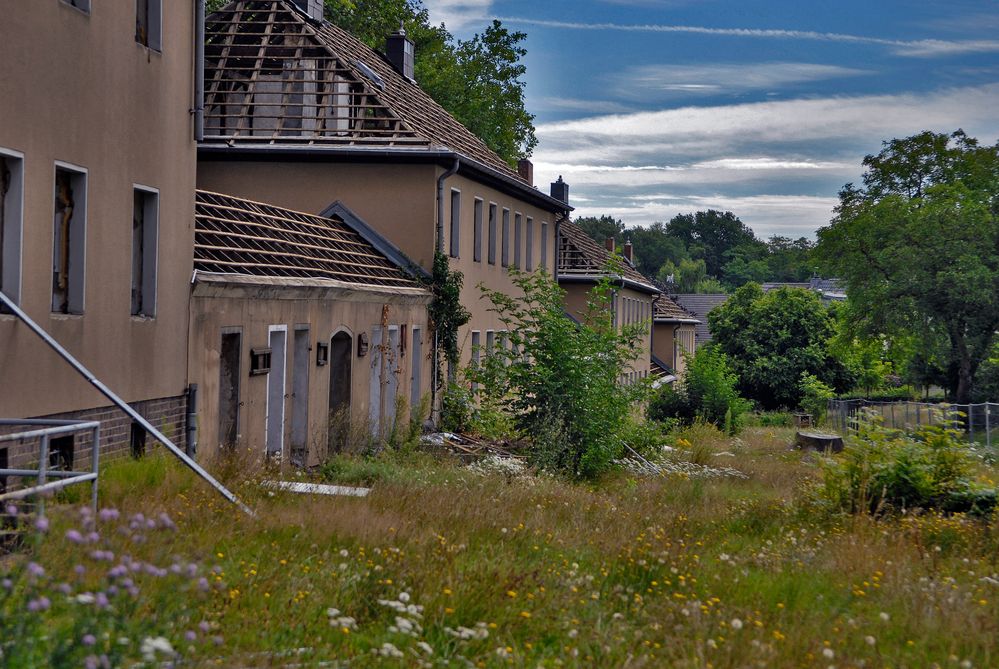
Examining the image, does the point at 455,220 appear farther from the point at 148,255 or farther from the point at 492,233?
the point at 148,255

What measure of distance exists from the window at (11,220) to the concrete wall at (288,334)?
357cm

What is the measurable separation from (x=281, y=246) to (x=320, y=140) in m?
6.75

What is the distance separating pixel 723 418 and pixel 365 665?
40.4m

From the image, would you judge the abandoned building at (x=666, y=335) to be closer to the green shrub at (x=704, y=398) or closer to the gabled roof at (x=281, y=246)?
the green shrub at (x=704, y=398)

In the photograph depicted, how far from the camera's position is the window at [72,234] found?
13.0m

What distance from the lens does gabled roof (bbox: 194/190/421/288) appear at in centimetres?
1802

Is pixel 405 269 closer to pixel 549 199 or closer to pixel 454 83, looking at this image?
pixel 549 199

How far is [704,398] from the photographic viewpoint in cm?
4572

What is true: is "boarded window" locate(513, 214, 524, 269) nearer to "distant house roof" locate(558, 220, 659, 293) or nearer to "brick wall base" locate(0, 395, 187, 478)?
"distant house roof" locate(558, 220, 659, 293)

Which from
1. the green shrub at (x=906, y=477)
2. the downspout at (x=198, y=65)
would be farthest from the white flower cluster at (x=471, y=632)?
the downspout at (x=198, y=65)

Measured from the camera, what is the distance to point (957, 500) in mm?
15188

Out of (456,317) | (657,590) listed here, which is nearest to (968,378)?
(456,317)

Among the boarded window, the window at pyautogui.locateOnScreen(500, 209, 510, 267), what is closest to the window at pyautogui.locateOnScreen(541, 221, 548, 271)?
the boarded window

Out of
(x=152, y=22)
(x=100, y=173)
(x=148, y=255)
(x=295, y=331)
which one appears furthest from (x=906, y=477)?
(x=152, y=22)
